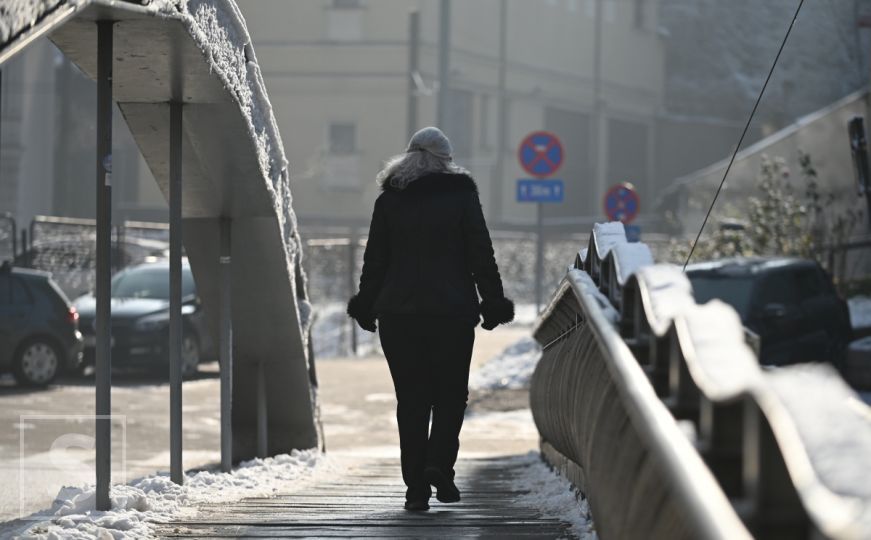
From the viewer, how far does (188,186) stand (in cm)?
877

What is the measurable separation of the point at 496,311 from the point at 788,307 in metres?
10.2

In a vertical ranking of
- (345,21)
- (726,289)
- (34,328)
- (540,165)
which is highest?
(345,21)

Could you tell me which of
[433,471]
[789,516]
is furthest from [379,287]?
[789,516]

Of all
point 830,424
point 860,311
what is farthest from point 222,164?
point 860,311

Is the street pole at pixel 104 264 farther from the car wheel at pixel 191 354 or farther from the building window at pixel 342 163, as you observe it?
the building window at pixel 342 163

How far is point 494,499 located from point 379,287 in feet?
4.57

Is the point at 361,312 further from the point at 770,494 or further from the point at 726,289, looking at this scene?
the point at 726,289

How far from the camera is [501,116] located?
171 feet

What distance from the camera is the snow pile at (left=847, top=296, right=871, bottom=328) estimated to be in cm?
1923

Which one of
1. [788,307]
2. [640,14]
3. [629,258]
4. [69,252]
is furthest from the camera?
[640,14]

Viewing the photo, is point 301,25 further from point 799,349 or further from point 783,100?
point 799,349

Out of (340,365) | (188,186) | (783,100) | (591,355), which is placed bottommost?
(340,365)

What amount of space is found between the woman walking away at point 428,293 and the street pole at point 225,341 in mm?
2336

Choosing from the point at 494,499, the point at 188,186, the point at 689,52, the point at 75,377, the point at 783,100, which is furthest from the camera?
the point at 689,52
